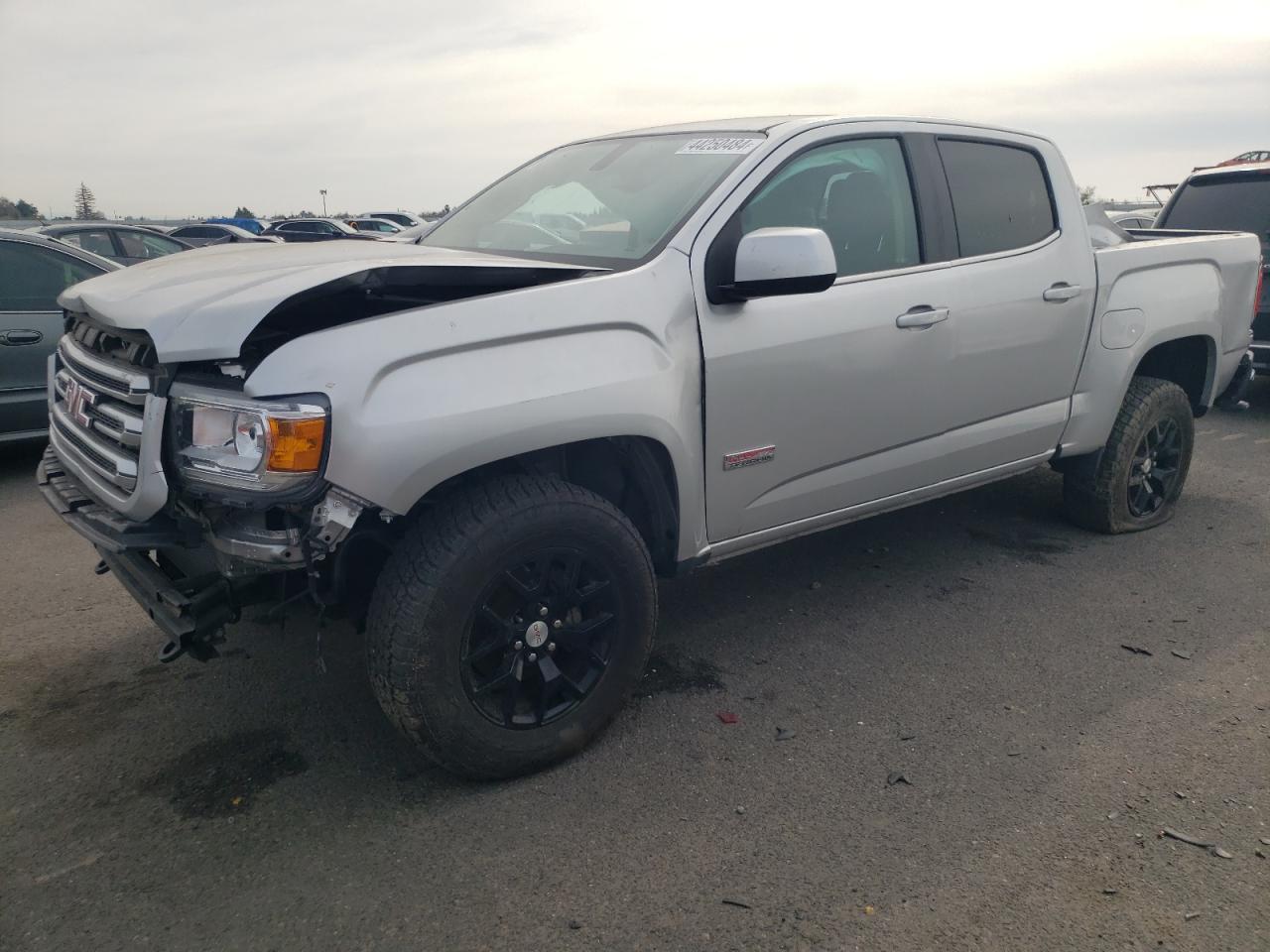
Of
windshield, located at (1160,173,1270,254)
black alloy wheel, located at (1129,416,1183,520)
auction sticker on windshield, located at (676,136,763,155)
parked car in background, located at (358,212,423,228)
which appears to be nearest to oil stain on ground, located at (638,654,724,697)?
auction sticker on windshield, located at (676,136,763,155)

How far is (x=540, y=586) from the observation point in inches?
109

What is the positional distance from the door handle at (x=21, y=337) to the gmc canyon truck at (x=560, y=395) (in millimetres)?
2969

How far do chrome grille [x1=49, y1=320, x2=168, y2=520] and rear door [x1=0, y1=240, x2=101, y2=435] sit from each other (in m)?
3.15

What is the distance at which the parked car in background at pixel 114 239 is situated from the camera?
9422mm

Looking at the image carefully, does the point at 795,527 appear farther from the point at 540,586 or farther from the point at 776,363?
the point at 540,586

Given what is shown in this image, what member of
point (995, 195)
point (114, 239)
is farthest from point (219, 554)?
point (114, 239)

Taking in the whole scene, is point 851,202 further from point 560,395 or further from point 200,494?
point 200,494

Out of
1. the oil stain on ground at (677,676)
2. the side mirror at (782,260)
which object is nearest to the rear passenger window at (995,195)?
the side mirror at (782,260)

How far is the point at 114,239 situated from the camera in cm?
956

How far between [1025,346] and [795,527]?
137 cm

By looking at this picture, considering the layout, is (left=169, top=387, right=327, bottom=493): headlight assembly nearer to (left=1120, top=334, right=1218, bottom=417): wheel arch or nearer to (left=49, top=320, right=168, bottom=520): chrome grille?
(left=49, top=320, right=168, bottom=520): chrome grille

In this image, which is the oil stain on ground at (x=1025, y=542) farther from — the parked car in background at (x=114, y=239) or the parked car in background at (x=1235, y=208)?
the parked car in background at (x=114, y=239)

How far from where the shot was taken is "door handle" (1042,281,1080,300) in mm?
4102

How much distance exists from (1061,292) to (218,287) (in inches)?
130
